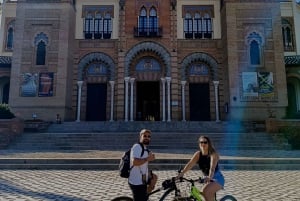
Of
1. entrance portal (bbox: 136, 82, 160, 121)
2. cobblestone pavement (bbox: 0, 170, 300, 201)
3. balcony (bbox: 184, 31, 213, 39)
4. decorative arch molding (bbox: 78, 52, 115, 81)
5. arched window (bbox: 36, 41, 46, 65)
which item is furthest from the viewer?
entrance portal (bbox: 136, 82, 160, 121)

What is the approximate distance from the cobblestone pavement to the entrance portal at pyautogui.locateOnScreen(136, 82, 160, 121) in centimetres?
1363

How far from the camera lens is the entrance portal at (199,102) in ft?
69.8

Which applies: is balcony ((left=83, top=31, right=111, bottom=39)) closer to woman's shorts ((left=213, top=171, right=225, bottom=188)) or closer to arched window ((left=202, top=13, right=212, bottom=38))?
arched window ((left=202, top=13, right=212, bottom=38))

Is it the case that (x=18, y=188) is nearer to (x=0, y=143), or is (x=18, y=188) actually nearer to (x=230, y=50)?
(x=0, y=143)

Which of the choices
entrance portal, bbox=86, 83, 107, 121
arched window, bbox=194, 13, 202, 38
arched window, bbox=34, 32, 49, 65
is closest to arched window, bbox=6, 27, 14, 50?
arched window, bbox=34, 32, 49, 65

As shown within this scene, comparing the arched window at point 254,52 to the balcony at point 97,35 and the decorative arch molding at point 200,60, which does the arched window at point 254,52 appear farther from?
the balcony at point 97,35

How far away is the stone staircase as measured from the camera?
31.3ft

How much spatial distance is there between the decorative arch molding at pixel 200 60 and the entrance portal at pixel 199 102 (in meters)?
0.93

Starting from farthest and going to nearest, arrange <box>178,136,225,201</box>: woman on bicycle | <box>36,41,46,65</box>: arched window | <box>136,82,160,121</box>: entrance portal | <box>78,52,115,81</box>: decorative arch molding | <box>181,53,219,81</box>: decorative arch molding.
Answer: <box>136,82,160,121</box>: entrance portal < <box>78,52,115,81</box>: decorative arch molding < <box>181,53,219,81</box>: decorative arch molding < <box>36,41,46,65</box>: arched window < <box>178,136,225,201</box>: woman on bicycle

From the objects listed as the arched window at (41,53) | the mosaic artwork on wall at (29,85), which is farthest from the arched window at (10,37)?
the mosaic artwork on wall at (29,85)

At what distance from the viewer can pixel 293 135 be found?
13898mm

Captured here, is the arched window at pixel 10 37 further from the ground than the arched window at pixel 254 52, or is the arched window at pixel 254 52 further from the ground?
the arched window at pixel 10 37

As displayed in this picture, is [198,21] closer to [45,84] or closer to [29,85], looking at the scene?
[45,84]

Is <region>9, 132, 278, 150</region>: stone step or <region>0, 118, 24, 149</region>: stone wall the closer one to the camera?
<region>9, 132, 278, 150</region>: stone step
